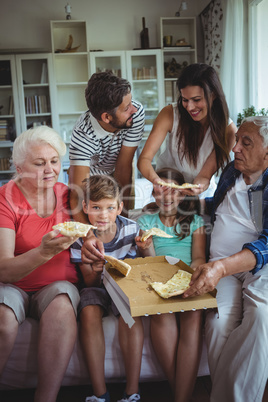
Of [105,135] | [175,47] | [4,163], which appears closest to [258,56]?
[175,47]

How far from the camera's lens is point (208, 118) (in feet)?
6.87

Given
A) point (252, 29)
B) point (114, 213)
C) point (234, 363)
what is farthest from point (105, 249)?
point (252, 29)

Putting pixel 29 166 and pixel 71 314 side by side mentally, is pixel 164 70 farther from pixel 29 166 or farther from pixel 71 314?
pixel 71 314

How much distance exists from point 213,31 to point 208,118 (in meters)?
3.81

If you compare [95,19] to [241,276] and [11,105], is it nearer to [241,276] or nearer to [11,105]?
[11,105]

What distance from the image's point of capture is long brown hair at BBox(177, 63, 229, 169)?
199 centimetres

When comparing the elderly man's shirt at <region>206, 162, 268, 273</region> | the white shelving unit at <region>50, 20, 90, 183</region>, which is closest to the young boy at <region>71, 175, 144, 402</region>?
the elderly man's shirt at <region>206, 162, 268, 273</region>

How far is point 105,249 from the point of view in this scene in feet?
6.04

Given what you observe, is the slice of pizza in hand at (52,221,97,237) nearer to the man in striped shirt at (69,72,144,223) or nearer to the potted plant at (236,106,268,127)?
the man in striped shirt at (69,72,144,223)

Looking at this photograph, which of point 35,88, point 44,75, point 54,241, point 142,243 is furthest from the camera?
point 35,88

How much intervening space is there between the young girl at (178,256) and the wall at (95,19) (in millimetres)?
4318

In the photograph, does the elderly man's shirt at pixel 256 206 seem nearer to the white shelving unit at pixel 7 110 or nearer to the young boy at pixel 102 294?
the young boy at pixel 102 294

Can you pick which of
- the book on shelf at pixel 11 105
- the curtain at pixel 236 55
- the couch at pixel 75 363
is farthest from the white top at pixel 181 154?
the book on shelf at pixel 11 105

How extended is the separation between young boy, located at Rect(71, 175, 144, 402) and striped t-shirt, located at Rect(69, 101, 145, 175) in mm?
428
